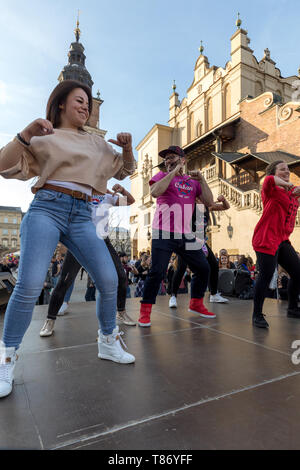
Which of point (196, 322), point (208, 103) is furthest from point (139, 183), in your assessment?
point (196, 322)

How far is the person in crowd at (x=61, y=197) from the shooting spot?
1524 mm

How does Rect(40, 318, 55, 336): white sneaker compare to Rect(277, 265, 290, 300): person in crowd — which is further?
Rect(277, 265, 290, 300): person in crowd

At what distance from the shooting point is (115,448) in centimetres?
102

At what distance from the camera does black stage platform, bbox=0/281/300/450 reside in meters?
1.07

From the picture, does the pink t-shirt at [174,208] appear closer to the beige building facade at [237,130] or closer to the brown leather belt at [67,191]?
the brown leather belt at [67,191]

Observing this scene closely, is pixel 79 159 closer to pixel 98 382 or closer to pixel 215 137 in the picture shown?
pixel 98 382

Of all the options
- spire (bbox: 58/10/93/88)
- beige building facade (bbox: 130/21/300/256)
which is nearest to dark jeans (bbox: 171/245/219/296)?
beige building facade (bbox: 130/21/300/256)

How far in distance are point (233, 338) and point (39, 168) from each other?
7.04 ft

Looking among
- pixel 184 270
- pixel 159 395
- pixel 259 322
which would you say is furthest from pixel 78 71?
pixel 159 395

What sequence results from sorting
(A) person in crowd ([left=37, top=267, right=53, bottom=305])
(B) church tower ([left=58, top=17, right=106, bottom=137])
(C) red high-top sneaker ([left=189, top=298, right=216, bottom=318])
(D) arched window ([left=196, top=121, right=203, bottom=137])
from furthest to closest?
(B) church tower ([left=58, top=17, right=106, bottom=137])
(D) arched window ([left=196, top=121, right=203, bottom=137])
(A) person in crowd ([left=37, top=267, right=53, bottom=305])
(C) red high-top sneaker ([left=189, top=298, right=216, bottom=318])

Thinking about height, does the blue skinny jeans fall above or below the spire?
below

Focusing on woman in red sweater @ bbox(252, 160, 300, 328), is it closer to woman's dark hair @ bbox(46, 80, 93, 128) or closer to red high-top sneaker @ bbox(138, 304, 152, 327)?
red high-top sneaker @ bbox(138, 304, 152, 327)

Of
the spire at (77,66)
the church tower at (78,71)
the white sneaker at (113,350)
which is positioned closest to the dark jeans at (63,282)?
the white sneaker at (113,350)

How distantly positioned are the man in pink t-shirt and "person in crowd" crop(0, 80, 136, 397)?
3.38 ft
